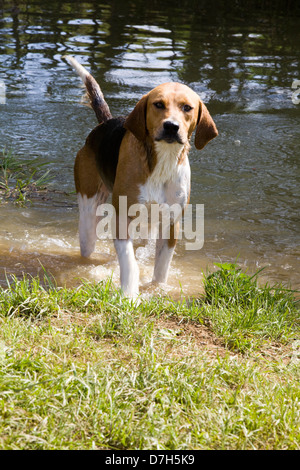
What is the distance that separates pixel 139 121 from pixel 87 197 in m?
1.33

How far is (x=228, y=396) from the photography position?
2.63 metres

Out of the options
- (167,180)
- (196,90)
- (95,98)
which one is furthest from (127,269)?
(196,90)

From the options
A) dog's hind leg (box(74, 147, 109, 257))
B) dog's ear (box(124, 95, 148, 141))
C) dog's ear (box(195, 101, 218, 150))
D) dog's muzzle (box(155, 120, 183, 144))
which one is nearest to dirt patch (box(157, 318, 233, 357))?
dog's muzzle (box(155, 120, 183, 144))

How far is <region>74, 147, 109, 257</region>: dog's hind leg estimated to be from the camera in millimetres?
5148

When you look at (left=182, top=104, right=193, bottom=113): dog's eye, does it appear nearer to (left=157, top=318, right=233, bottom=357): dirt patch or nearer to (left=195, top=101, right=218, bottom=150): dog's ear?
(left=195, top=101, right=218, bottom=150): dog's ear

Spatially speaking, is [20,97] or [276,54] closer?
[20,97]

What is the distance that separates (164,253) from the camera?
179 inches

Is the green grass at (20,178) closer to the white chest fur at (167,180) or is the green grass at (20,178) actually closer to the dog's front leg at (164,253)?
the dog's front leg at (164,253)

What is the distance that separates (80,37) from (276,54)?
5.03m

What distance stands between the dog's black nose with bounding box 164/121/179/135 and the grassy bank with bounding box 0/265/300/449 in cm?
104

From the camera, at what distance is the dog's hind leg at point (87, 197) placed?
515cm

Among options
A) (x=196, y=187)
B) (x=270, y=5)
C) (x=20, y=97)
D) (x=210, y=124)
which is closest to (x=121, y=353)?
(x=210, y=124)

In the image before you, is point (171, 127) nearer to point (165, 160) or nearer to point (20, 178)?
point (165, 160)
